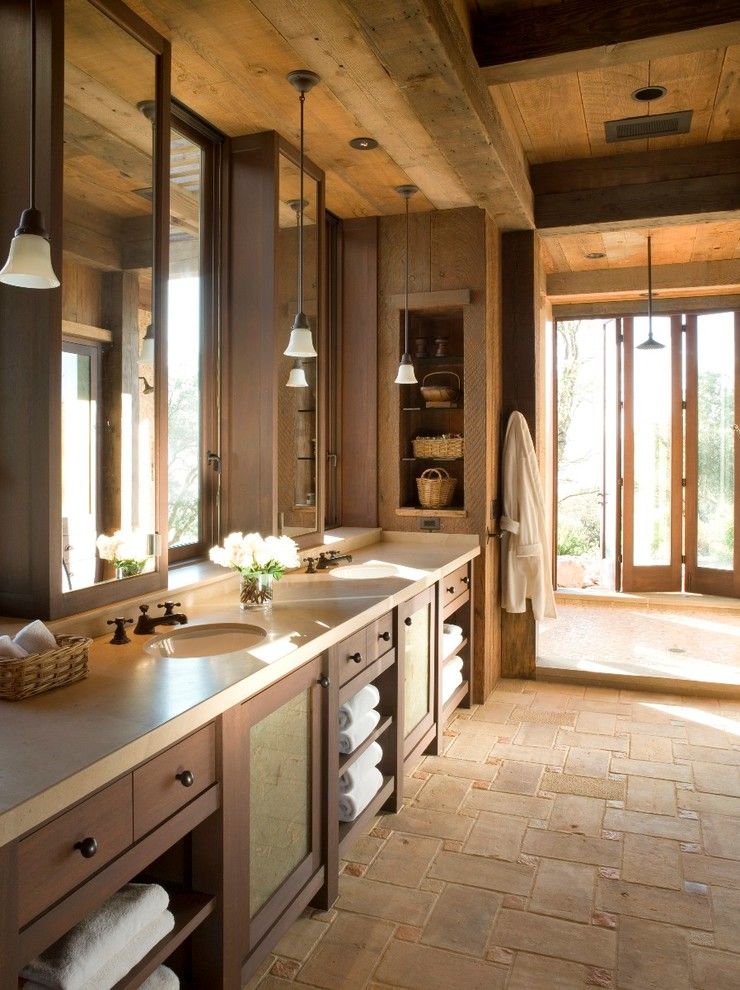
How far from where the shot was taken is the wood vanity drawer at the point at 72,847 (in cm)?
125

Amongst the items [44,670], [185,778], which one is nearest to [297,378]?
[44,670]

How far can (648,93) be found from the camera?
3.63 m

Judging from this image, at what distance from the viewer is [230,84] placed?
9.55 ft

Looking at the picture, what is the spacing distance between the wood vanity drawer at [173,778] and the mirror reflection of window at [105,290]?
729 mm

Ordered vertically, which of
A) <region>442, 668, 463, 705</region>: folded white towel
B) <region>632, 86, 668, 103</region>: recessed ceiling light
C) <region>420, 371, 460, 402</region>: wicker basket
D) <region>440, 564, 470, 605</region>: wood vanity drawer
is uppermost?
<region>632, 86, 668, 103</region>: recessed ceiling light

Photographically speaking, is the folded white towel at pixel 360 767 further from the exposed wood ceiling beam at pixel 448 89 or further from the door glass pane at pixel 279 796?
the exposed wood ceiling beam at pixel 448 89

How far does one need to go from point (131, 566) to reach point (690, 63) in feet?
9.97

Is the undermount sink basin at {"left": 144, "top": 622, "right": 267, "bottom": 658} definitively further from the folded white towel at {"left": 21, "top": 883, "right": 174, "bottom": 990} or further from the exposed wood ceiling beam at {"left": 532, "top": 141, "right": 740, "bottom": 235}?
the exposed wood ceiling beam at {"left": 532, "top": 141, "right": 740, "bottom": 235}

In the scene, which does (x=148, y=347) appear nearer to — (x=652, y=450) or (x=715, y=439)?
(x=652, y=450)

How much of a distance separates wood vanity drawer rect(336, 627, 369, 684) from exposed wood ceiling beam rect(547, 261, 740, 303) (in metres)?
4.56

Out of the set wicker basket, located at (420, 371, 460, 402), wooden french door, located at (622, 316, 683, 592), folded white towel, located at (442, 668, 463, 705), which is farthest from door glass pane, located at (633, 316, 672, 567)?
folded white towel, located at (442, 668, 463, 705)

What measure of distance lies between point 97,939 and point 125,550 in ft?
3.94

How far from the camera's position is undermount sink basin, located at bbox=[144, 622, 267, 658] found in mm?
2371

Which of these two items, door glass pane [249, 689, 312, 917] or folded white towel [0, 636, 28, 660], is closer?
folded white towel [0, 636, 28, 660]
